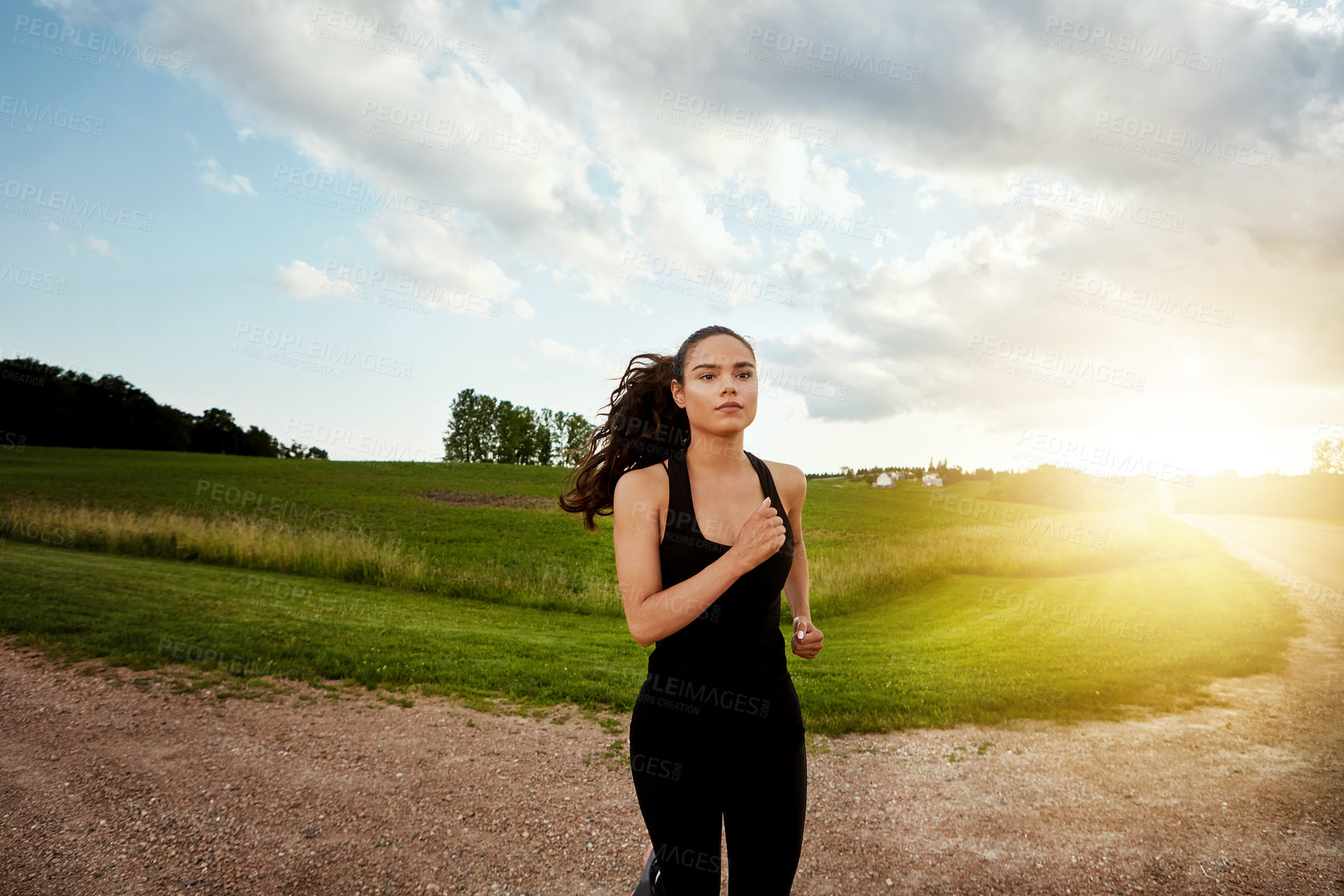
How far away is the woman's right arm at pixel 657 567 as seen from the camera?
2336mm

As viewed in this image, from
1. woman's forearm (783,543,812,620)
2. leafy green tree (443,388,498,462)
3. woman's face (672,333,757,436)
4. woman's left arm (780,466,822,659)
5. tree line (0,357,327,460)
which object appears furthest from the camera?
leafy green tree (443,388,498,462)

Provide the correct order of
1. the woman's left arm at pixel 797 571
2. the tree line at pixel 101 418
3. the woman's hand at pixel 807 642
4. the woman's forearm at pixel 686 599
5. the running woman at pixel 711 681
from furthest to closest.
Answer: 1. the tree line at pixel 101 418
2. the woman's left arm at pixel 797 571
3. the woman's hand at pixel 807 642
4. the running woman at pixel 711 681
5. the woman's forearm at pixel 686 599

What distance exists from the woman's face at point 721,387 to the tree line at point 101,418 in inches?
3592

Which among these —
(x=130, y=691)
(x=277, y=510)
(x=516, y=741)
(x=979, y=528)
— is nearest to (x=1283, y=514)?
(x=979, y=528)

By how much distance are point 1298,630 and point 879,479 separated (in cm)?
3193

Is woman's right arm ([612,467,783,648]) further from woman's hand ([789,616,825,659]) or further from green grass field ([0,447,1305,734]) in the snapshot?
green grass field ([0,447,1305,734])

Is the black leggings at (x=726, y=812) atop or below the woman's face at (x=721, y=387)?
below

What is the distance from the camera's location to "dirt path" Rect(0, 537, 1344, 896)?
16.1 feet

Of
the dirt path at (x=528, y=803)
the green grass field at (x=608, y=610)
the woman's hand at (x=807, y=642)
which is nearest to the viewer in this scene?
the woman's hand at (x=807, y=642)

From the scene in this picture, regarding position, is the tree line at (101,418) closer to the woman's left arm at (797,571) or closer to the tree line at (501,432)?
the tree line at (501,432)

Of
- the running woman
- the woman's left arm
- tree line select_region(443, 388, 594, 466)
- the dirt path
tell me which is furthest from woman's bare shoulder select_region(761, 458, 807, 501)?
tree line select_region(443, 388, 594, 466)

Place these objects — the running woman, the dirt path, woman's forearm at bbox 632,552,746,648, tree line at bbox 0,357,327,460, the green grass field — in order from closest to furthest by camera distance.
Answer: woman's forearm at bbox 632,552,746,648, the running woman, the dirt path, the green grass field, tree line at bbox 0,357,327,460

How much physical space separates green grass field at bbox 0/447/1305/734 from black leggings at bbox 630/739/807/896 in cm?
590

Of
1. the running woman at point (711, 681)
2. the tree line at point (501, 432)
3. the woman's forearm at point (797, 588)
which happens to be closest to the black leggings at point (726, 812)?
the running woman at point (711, 681)
